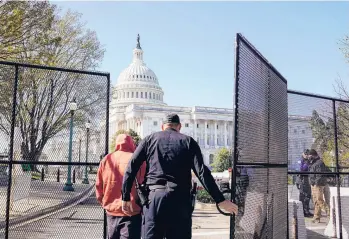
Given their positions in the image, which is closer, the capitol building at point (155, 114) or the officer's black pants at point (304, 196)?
the officer's black pants at point (304, 196)

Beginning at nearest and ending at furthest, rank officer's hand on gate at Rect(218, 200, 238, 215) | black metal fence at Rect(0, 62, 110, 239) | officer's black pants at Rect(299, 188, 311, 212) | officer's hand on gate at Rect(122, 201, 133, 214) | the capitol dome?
officer's hand on gate at Rect(218, 200, 238, 215)
officer's hand on gate at Rect(122, 201, 133, 214)
black metal fence at Rect(0, 62, 110, 239)
officer's black pants at Rect(299, 188, 311, 212)
the capitol dome

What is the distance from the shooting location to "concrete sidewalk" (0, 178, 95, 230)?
523cm

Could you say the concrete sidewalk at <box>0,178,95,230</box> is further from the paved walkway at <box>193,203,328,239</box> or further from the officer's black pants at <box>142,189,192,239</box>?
the paved walkway at <box>193,203,328,239</box>

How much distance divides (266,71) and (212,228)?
19.6ft

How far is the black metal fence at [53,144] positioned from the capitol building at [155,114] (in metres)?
91.4

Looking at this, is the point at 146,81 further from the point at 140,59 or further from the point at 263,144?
the point at 263,144

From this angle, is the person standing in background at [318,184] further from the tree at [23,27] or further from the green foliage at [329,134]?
the tree at [23,27]

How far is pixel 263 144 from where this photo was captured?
4590 mm

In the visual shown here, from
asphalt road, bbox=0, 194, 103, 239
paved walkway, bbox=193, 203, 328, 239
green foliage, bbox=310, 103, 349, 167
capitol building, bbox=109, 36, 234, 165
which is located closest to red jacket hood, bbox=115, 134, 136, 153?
asphalt road, bbox=0, 194, 103, 239

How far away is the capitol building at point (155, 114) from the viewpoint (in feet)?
334

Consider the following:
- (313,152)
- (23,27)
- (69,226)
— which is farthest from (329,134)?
(23,27)

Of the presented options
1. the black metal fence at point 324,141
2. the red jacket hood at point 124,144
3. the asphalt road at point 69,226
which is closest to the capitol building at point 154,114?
the black metal fence at point 324,141

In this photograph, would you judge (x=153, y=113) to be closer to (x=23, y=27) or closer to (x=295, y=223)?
(x=23, y=27)

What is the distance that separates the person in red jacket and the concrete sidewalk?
1.17 metres
